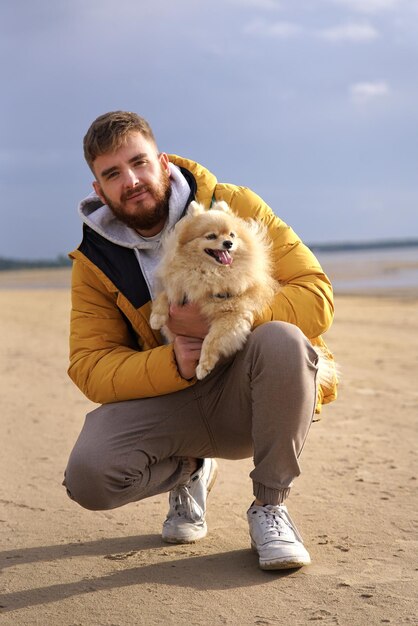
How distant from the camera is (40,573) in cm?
303

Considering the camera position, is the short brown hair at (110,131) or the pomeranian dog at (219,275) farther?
the short brown hair at (110,131)

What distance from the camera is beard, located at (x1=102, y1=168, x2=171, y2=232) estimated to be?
340 centimetres

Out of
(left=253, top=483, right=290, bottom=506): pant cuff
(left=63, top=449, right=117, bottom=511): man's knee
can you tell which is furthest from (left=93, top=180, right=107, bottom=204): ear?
(left=253, top=483, right=290, bottom=506): pant cuff

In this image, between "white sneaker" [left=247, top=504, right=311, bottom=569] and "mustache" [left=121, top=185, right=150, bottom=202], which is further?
"mustache" [left=121, top=185, right=150, bottom=202]

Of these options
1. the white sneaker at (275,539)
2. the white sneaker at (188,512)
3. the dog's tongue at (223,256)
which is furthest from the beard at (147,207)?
the white sneaker at (275,539)

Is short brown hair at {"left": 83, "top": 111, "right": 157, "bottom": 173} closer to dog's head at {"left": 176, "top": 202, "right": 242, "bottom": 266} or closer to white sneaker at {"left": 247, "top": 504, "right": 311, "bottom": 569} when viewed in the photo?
dog's head at {"left": 176, "top": 202, "right": 242, "bottom": 266}

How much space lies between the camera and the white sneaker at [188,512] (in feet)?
11.2

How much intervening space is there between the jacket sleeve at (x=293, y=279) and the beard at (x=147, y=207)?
0.30 meters

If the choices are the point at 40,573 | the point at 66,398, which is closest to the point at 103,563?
the point at 40,573

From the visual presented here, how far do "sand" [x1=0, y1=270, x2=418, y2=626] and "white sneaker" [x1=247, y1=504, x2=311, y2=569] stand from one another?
5cm

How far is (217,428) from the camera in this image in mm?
3305

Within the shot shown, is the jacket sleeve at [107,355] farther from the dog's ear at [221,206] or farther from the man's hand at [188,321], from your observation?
the dog's ear at [221,206]

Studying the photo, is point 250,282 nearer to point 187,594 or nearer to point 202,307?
point 202,307

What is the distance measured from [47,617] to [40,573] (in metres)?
0.42
